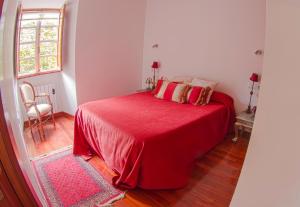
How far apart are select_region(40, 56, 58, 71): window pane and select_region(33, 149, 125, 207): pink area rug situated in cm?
191

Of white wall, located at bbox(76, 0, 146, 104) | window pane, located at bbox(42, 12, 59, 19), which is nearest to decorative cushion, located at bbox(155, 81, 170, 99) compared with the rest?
white wall, located at bbox(76, 0, 146, 104)

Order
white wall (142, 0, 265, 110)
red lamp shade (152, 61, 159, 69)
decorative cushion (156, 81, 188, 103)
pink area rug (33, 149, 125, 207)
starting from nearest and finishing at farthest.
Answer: pink area rug (33, 149, 125, 207), white wall (142, 0, 265, 110), decorative cushion (156, 81, 188, 103), red lamp shade (152, 61, 159, 69)

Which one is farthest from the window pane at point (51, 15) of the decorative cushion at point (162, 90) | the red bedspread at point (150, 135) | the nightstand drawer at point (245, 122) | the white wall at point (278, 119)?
the white wall at point (278, 119)

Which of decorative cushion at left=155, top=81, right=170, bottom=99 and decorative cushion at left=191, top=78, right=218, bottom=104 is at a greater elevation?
decorative cushion at left=191, top=78, right=218, bottom=104

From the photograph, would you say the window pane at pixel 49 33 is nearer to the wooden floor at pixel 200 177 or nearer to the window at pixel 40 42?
the window at pixel 40 42

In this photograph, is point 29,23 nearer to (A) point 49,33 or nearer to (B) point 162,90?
(A) point 49,33

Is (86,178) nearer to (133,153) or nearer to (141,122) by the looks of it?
(133,153)

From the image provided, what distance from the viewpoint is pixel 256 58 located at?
10.7 ft

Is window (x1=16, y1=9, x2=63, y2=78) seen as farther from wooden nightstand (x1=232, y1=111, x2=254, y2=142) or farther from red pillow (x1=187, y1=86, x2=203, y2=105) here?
wooden nightstand (x1=232, y1=111, x2=254, y2=142)

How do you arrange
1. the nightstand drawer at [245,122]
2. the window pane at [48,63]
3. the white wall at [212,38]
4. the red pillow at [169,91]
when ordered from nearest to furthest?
1. the nightstand drawer at [245,122]
2. the white wall at [212,38]
3. the red pillow at [169,91]
4. the window pane at [48,63]

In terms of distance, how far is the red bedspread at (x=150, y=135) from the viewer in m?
2.30

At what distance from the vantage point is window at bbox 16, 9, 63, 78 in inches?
147

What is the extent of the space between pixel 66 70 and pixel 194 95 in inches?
96.3

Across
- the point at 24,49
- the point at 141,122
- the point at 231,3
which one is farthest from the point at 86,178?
the point at 231,3
